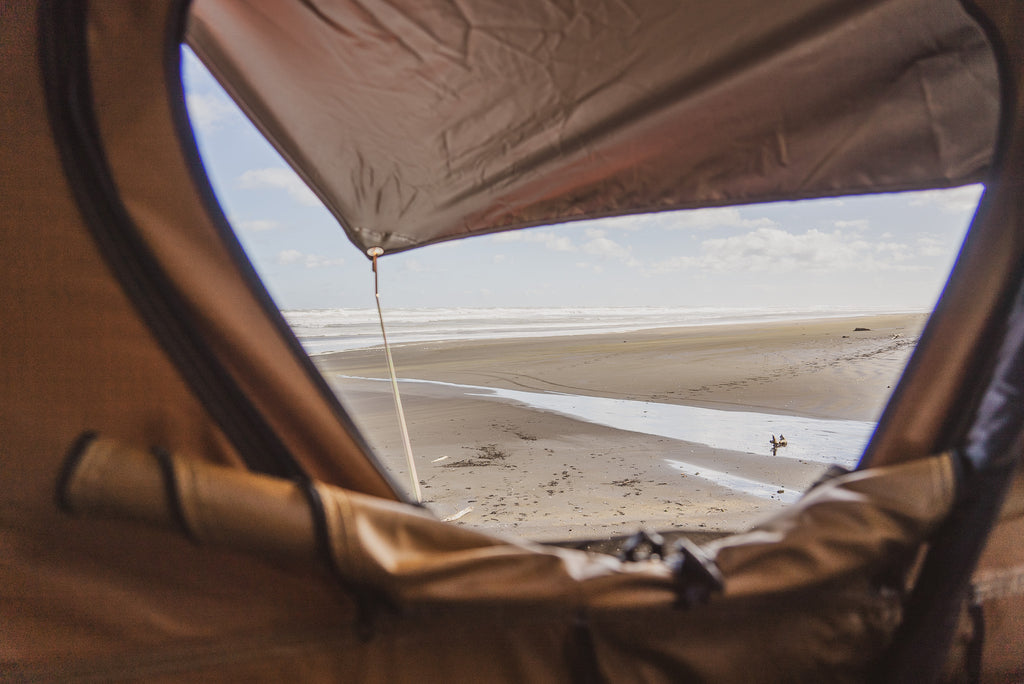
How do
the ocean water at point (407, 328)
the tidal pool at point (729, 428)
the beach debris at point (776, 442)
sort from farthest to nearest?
the ocean water at point (407, 328) < the beach debris at point (776, 442) < the tidal pool at point (729, 428)

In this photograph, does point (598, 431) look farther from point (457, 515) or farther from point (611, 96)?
point (611, 96)

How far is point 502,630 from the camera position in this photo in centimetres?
93

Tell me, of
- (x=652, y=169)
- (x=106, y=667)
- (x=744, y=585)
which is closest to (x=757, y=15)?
(x=652, y=169)

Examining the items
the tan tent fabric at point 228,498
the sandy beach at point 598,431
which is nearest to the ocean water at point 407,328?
the sandy beach at point 598,431

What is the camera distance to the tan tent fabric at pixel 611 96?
56.5 inches

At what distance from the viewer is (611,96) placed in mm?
1688

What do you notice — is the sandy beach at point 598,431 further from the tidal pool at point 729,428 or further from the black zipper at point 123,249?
the black zipper at point 123,249

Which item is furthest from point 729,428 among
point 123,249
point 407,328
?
point 407,328

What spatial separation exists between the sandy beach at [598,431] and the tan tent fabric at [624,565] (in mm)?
712

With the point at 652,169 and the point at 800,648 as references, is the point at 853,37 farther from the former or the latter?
the point at 800,648

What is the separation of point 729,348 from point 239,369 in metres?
12.6

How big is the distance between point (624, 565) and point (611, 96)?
4.43 ft

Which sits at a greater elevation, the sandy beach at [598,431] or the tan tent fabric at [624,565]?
the tan tent fabric at [624,565]

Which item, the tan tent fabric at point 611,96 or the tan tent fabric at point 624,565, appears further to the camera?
the tan tent fabric at point 611,96
